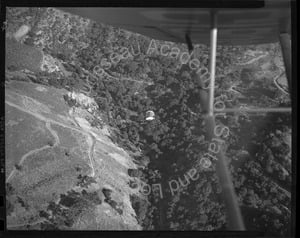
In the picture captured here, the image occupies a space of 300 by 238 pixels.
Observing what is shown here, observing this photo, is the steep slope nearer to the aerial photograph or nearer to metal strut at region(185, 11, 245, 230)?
the aerial photograph

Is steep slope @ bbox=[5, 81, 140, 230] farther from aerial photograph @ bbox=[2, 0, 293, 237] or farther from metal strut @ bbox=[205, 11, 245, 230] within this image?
metal strut @ bbox=[205, 11, 245, 230]

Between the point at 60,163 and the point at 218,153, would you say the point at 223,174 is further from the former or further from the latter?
the point at 60,163

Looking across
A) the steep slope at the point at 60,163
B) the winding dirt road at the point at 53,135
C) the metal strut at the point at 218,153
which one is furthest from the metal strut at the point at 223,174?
the winding dirt road at the point at 53,135

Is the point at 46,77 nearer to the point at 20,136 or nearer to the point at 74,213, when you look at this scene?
the point at 20,136

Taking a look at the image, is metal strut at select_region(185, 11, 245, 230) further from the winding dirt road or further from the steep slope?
the winding dirt road

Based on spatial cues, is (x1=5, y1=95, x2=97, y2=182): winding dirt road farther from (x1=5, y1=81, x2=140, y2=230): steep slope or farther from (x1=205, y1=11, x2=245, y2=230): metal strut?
(x1=205, y1=11, x2=245, y2=230): metal strut

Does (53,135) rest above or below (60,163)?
above

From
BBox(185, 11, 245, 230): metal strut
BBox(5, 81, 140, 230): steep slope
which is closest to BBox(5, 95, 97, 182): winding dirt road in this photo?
BBox(5, 81, 140, 230): steep slope

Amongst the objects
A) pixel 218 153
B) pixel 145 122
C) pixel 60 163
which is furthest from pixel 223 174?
pixel 60 163
